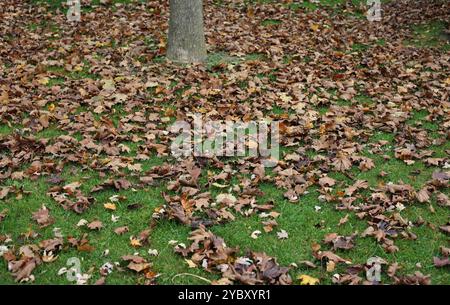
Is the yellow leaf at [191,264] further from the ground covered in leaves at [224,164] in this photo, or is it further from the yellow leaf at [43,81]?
the yellow leaf at [43,81]

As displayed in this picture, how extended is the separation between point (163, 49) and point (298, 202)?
5.32m

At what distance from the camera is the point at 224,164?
6.31m

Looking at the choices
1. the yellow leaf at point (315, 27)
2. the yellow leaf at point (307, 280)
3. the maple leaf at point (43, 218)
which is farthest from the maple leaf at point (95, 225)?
the yellow leaf at point (315, 27)

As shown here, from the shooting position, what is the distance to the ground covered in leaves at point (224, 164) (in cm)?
475

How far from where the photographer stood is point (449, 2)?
520 inches

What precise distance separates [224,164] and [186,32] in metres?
3.86

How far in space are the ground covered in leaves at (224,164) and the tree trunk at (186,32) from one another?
35cm

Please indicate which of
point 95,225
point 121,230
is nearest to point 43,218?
point 95,225

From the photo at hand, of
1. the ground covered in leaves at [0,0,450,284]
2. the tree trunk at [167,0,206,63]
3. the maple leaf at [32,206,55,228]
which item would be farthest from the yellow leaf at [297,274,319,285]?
the tree trunk at [167,0,206,63]

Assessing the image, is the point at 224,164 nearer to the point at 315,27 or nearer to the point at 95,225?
the point at 95,225

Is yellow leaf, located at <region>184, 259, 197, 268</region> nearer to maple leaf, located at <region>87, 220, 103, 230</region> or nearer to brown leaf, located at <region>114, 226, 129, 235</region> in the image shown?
brown leaf, located at <region>114, 226, 129, 235</region>

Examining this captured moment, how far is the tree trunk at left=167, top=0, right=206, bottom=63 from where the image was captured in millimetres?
9250

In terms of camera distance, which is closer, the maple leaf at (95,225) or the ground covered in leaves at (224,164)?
the ground covered in leaves at (224,164)

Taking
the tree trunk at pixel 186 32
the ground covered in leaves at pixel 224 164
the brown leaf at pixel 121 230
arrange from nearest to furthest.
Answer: the ground covered in leaves at pixel 224 164
the brown leaf at pixel 121 230
the tree trunk at pixel 186 32
